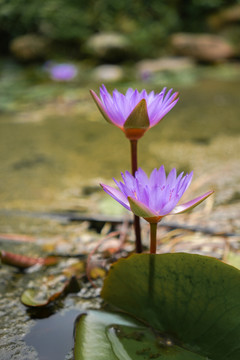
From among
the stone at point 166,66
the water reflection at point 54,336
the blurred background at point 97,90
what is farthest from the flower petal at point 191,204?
the stone at point 166,66

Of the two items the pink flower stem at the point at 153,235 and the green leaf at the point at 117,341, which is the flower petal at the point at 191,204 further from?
the green leaf at the point at 117,341

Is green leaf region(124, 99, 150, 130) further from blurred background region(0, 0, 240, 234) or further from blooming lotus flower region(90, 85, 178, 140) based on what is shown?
blurred background region(0, 0, 240, 234)

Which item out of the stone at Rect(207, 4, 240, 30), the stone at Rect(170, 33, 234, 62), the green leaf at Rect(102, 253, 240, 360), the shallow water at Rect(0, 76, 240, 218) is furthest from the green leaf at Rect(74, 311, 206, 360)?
the stone at Rect(207, 4, 240, 30)

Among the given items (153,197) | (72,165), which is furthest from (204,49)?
(153,197)

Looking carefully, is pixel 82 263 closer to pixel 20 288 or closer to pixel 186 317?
pixel 20 288

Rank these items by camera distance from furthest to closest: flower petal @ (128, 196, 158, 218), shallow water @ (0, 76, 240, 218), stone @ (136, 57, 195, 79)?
stone @ (136, 57, 195, 79)
shallow water @ (0, 76, 240, 218)
flower petal @ (128, 196, 158, 218)

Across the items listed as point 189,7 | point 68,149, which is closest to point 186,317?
point 68,149

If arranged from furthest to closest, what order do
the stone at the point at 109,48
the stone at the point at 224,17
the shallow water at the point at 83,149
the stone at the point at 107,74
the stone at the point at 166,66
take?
the stone at the point at 224,17
the stone at the point at 109,48
the stone at the point at 166,66
the stone at the point at 107,74
the shallow water at the point at 83,149
